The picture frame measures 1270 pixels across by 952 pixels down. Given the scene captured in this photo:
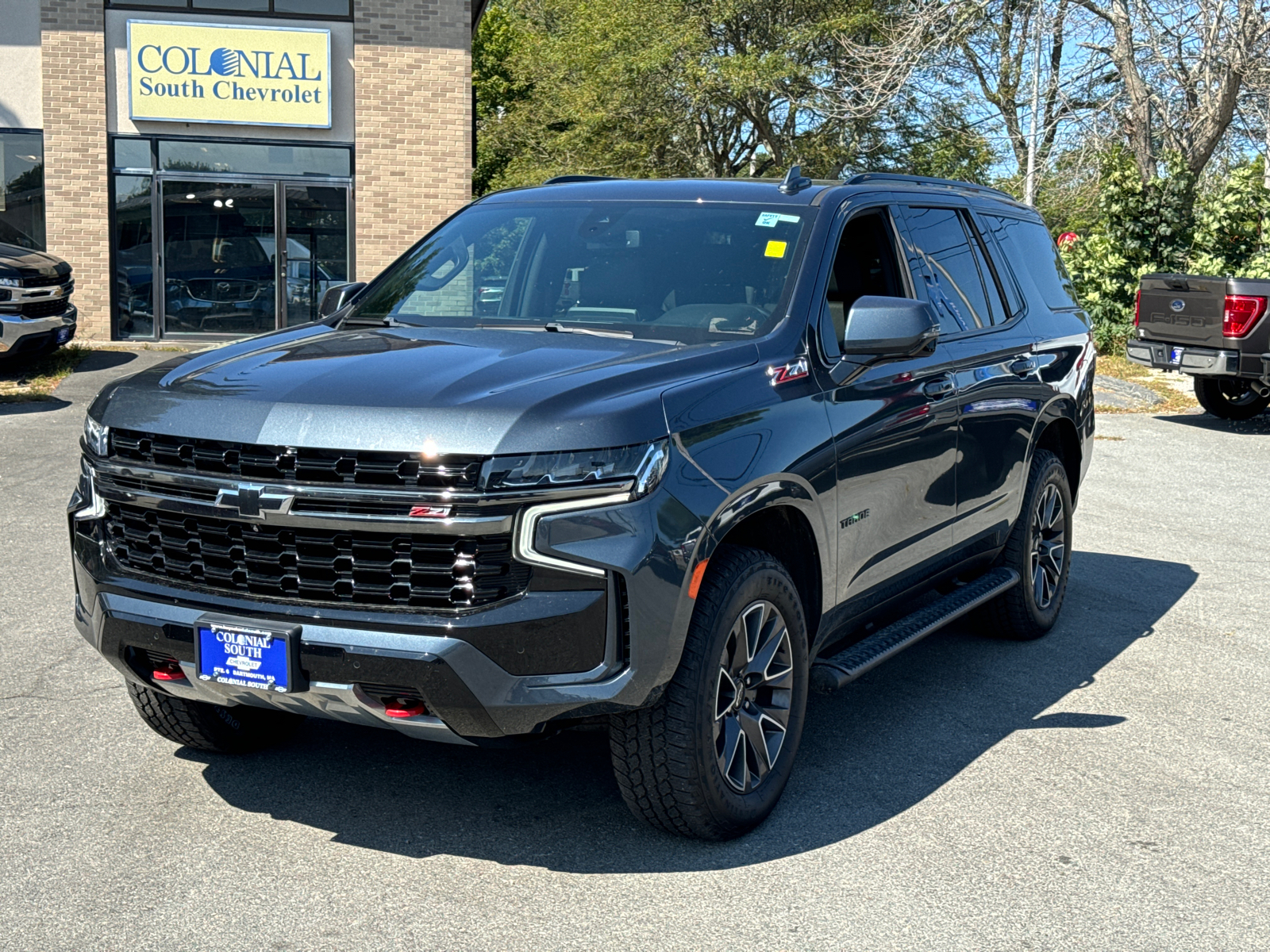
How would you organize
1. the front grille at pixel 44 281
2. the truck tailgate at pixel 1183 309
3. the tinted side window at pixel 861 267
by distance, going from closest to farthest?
1. the tinted side window at pixel 861 267
2. the truck tailgate at pixel 1183 309
3. the front grille at pixel 44 281

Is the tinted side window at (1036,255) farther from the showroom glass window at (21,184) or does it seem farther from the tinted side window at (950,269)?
the showroom glass window at (21,184)

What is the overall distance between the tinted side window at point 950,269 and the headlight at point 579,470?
7.31 feet

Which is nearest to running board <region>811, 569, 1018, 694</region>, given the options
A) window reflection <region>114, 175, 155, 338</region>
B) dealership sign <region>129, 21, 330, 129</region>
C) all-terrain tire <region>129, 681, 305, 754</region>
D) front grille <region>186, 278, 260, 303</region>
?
all-terrain tire <region>129, 681, 305, 754</region>

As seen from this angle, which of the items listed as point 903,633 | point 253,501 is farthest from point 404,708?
point 903,633

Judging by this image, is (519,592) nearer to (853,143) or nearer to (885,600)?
(885,600)

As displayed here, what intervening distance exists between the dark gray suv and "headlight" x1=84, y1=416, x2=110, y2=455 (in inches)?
0.5

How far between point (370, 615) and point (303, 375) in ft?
2.51

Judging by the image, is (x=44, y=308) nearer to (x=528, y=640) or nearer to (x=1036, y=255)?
(x=1036, y=255)

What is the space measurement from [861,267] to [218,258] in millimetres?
18602

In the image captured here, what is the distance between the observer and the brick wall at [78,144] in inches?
836

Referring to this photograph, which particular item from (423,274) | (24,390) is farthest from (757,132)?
(423,274)

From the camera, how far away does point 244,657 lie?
3.64 m

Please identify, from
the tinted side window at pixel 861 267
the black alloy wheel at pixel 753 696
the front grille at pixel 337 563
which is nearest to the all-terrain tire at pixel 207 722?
the front grille at pixel 337 563

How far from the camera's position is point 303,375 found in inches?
153
